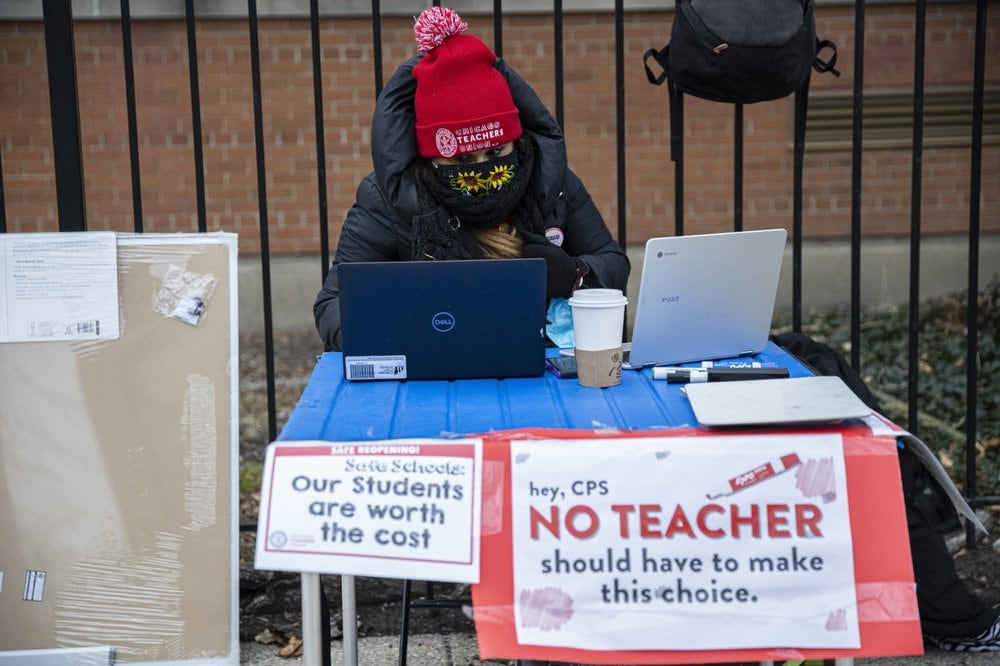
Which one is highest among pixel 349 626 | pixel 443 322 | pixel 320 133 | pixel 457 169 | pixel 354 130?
Result: pixel 354 130

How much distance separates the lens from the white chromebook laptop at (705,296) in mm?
2227

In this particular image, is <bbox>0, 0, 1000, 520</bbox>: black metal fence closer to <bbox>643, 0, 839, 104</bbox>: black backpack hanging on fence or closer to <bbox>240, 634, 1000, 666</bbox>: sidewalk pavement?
<bbox>643, 0, 839, 104</bbox>: black backpack hanging on fence

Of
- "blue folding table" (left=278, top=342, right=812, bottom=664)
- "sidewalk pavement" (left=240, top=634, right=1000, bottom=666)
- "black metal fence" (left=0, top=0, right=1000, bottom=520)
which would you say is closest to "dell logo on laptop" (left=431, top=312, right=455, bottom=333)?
"blue folding table" (left=278, top=342, right=812, bottom=664)

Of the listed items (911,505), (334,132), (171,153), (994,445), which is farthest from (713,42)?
(171,153)

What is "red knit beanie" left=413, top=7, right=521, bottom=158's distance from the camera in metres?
2.78

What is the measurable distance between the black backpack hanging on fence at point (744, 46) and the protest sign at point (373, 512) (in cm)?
153

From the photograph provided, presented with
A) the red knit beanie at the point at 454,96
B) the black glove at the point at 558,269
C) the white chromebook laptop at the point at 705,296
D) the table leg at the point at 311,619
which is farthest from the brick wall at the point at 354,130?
the table leg at the point at 311,619

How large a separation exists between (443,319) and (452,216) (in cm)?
72

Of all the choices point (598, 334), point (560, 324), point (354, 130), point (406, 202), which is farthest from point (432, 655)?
point (354, 130)

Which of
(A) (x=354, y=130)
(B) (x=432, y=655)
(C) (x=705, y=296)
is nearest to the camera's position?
(C) (x=705, y=296)

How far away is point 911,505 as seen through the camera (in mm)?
2730

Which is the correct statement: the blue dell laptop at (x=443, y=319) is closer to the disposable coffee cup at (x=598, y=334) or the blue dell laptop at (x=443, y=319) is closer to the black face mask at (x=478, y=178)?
the disposable coffee cup at (x=598, y=334)

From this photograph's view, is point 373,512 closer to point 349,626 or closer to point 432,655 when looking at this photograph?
point 349,626

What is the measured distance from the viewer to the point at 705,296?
91.2 inches
